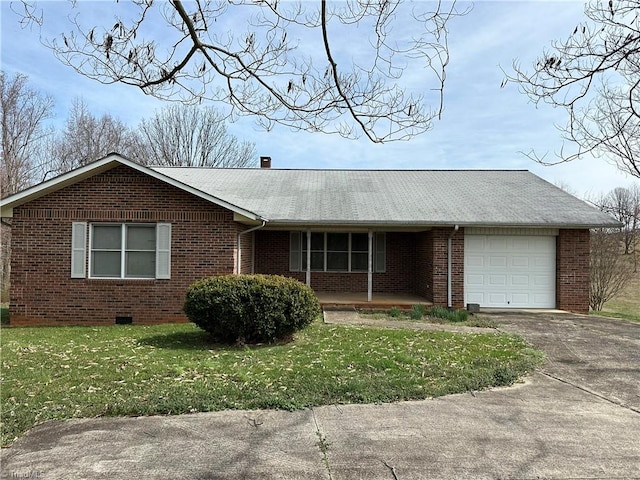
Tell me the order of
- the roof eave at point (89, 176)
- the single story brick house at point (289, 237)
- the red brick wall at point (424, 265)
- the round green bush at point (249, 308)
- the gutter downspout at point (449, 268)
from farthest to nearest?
1. the red brick wall at point (424, 265)
2. the gutter downspout at point (449, 268)
3. the single story brick house at point (289, 237)
4. the roof eave at point (89, 176)
5. the round green bush at point (249, 308)

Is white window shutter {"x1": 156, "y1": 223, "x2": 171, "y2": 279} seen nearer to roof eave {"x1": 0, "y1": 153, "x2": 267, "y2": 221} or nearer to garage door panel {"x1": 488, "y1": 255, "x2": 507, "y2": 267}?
roof eave {"x1": 0, "y1": 153, "x2": 267, "y2": 221}

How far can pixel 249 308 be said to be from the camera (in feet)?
27.1

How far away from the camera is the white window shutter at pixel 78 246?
11.7 m

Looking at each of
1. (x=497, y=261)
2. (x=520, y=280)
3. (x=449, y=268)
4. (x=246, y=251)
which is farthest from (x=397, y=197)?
(x=246, y=251)

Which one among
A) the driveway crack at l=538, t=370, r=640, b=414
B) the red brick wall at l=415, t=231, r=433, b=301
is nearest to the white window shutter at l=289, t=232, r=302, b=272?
the red brick wall at l=415, t=231, r=433, b=301

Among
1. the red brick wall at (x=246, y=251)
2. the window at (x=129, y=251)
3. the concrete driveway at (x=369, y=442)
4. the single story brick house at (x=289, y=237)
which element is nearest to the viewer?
the concrete driveway at (x=369, y=442)

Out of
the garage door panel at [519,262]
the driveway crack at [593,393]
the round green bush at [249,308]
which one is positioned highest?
the garage door panel at [519,262]

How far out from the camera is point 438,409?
526cm

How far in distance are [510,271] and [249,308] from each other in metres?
9.02

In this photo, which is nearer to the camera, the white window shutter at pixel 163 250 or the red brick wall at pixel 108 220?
the red brick wall at pixel 108 220

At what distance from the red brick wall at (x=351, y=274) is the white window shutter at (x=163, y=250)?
4.65 m

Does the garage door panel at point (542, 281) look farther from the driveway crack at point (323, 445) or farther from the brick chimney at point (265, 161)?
the brick chimney at point (265, 161)

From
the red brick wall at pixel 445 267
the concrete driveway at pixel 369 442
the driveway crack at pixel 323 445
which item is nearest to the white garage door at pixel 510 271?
the red brick wall at pixel 445 267

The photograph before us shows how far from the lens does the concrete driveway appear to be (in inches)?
149
